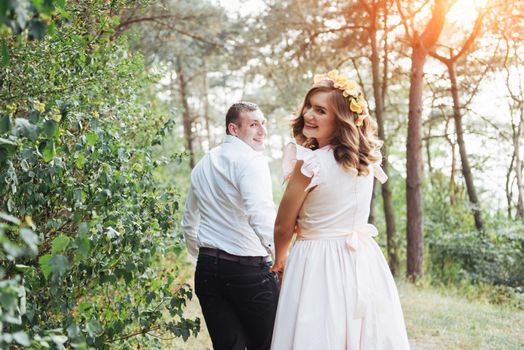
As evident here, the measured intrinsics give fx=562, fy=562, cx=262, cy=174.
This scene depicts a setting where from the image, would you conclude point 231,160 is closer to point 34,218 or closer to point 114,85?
point 34,218

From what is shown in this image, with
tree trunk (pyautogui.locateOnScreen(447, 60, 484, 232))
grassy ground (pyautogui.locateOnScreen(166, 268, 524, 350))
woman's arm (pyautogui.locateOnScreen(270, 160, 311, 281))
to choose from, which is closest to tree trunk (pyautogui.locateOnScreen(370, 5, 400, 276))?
tree trunk (pyautogui.locateOnScreen(447, 60, 484, 232))

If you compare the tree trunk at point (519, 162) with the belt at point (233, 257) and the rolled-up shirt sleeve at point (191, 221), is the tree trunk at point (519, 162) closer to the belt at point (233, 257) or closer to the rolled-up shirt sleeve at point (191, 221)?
the rolled-up shirt sleeve at point (191, 221)

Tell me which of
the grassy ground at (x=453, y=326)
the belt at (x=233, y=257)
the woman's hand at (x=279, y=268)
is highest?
the belt at (x=233, y=257)

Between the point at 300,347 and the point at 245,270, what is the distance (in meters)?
0.61

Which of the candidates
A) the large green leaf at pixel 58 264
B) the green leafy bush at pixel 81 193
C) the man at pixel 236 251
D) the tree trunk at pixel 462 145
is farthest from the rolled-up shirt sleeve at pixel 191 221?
the tree trunk at pixel 462 145

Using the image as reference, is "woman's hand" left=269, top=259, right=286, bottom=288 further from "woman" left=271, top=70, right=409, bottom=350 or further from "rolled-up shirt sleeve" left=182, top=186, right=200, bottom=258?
"rolled-up shirt sleeve" left=182, top=186, right=200, bottom=258

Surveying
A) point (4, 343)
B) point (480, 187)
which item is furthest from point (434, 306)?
point (480, 187)

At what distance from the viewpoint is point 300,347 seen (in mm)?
2877

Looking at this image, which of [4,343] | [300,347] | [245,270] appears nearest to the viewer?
[4,343]

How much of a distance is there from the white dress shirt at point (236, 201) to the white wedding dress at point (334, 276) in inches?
9.3

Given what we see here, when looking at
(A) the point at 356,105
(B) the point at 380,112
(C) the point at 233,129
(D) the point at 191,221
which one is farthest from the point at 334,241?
(B) the point at 380,112

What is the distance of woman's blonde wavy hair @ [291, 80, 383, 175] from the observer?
2.96 m

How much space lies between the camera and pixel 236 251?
3301 millimetres

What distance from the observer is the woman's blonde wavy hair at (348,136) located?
2.96 m
